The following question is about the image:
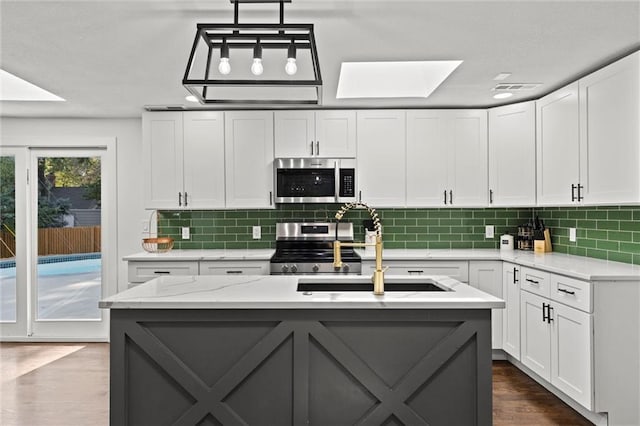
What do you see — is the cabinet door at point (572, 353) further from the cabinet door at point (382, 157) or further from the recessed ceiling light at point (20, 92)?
the recessed ceiling light at point (20, 92)

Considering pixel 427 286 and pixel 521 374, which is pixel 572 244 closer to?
pixel 521 374

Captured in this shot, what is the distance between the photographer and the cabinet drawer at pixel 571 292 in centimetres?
287

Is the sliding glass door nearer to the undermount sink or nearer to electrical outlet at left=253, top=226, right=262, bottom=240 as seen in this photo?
electrical outlet at left=253, top=226, right=262, bottom=240

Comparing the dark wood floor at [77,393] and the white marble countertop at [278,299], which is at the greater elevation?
the white marble countertop at [278,299]

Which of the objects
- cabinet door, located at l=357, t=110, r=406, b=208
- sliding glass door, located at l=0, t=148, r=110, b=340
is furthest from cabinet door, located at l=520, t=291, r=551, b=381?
sliding glass door, located at l=0, t=148, r=110, b=340

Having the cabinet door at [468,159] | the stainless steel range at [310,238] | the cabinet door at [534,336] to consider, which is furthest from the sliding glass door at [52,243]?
the cabinet door at [534,336]

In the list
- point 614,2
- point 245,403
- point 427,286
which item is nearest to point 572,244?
point 427,286

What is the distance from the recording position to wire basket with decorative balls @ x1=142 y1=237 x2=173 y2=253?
15.3 ft

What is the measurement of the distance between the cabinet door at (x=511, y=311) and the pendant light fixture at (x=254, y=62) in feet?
7.49

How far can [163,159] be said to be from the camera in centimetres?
457

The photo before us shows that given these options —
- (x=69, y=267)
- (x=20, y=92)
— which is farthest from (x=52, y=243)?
(x=20, y=92)

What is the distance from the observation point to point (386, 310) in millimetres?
2229

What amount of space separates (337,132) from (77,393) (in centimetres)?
310

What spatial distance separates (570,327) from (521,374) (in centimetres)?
105
